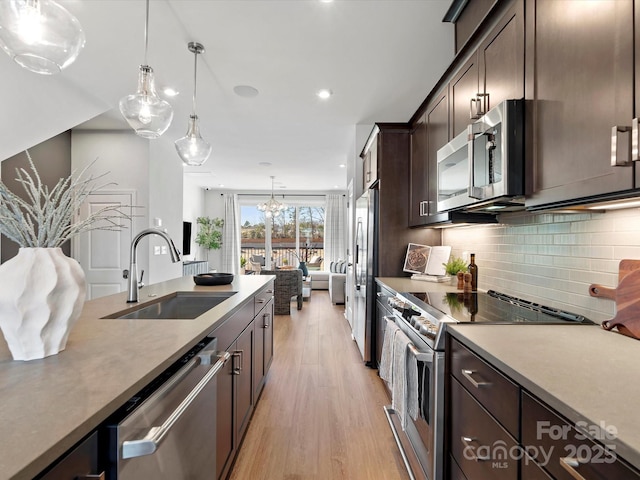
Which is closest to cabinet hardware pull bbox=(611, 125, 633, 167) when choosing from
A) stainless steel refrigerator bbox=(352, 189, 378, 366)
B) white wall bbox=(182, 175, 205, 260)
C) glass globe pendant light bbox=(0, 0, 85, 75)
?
glass globe pendant light bbox=(0, 0, 85, 75)

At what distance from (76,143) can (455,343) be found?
5060mm

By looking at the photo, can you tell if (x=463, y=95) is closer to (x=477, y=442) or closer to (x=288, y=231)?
(x=477, y=442)

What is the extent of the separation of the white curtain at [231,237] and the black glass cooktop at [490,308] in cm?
743

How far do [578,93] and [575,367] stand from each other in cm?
87

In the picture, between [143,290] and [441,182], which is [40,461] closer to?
[143,290]

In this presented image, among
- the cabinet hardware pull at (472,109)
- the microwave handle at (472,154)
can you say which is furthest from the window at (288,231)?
the microwave handle at (472,154)

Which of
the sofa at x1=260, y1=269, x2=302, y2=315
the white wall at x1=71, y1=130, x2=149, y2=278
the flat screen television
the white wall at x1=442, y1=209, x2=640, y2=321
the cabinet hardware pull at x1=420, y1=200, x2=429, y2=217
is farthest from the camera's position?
the flat screen television

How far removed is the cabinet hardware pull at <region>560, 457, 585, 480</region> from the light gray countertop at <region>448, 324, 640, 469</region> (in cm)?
8

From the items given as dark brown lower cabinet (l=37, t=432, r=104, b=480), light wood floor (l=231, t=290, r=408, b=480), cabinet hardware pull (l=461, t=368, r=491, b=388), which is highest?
dark brown lower cabinet (l=37, t=432, r=104, b=480)

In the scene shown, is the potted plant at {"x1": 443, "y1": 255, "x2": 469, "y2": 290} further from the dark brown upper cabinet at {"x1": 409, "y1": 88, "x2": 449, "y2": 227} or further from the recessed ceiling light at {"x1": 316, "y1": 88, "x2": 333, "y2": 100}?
the recessed ceiling light at {"x1": 316, "y1": 88, "x2": 333, "y2": 100}

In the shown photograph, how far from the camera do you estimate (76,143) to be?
426 centimetres

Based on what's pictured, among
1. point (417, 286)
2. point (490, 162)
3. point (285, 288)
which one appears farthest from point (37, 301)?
point (285, 288)

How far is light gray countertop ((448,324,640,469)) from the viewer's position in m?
0.65

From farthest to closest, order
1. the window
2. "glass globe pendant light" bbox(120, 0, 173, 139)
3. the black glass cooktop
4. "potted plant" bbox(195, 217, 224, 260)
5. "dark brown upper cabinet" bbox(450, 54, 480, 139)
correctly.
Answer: the window, "potted plant" bbox(195, 217, 224, 260), "glass globe pendant light" bbox(120, 0, 173, 139), "dark brown upper cabinet" bbox(450, 54, 480, 139), the black glass cooktop
